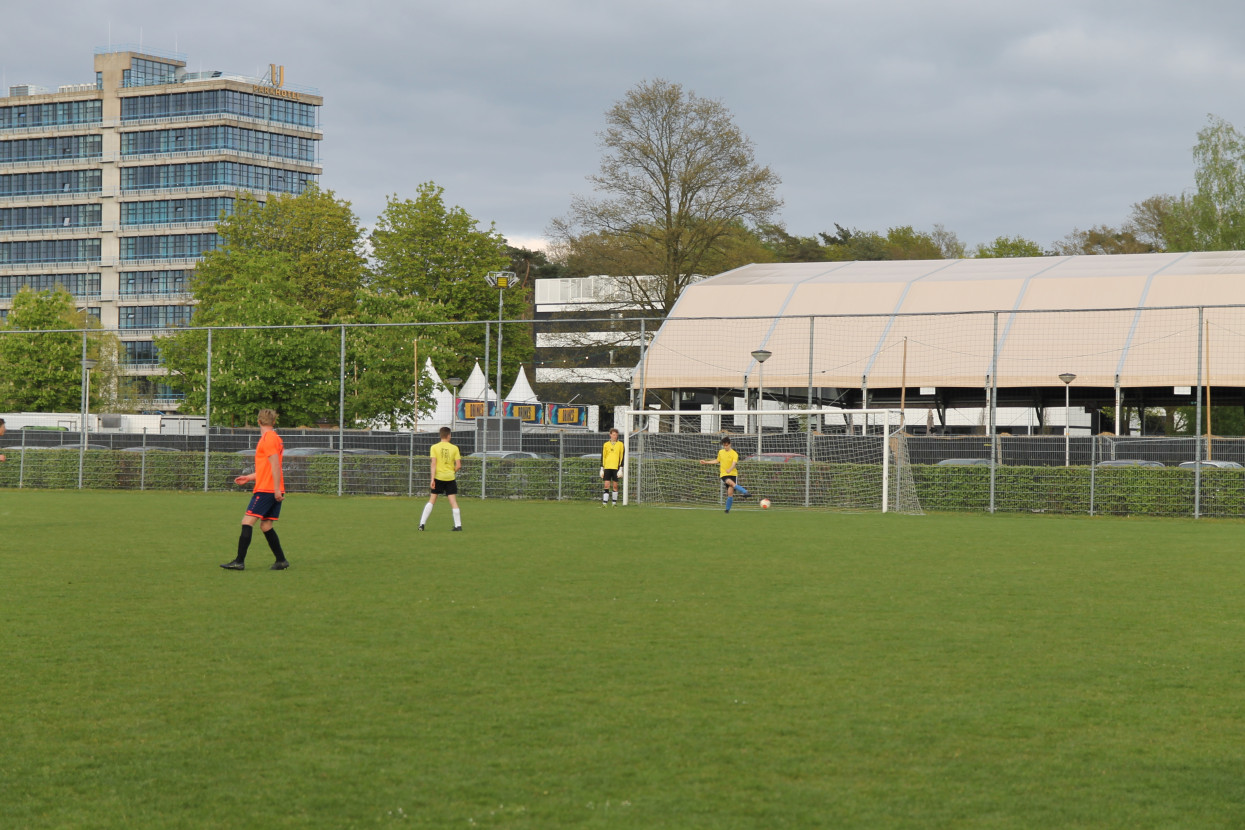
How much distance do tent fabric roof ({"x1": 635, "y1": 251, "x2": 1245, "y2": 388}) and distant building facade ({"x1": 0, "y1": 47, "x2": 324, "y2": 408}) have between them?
237ft

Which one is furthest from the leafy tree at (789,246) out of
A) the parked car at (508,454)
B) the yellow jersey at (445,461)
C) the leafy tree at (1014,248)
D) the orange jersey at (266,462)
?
the orange jersey at (266,462)

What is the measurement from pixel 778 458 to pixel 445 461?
31.8 ft

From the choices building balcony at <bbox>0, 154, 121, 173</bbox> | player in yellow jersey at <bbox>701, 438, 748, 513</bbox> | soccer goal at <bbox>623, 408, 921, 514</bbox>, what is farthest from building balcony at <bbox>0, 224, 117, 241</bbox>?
player in yellow jersey at <bbox>701, 438, 748, 513</bbox>

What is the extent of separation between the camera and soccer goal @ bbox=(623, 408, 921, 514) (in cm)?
2617

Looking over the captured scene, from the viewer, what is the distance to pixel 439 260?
64250 mm

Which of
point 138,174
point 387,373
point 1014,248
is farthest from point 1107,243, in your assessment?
point 138,174

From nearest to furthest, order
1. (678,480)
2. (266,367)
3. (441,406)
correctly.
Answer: (678,480)
(266,367)
(441,406)

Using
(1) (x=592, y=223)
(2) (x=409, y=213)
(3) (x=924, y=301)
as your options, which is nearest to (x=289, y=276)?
(2) (x=409, y=213)

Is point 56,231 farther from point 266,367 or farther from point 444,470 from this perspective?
point 444,470

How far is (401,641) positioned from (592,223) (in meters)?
46.1

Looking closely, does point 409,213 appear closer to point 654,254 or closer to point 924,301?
point 654,254

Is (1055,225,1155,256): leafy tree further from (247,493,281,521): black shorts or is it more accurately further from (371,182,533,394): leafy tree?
(247,493,281,521): black shorts

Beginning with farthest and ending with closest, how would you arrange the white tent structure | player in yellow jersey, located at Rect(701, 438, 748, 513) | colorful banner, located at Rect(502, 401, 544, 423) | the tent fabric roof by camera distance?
1. colorful banner, located at Rect(502, 401, 544, 423)
2. the tent fabric roof
3. the white tent structure
4. player in yellow jersey, located at Rect(701, 438, 748, 513)

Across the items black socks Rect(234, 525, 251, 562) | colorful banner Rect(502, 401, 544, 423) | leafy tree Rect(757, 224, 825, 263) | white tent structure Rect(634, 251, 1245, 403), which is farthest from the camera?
leafy tree Rect(757, 224, 825, 263)
